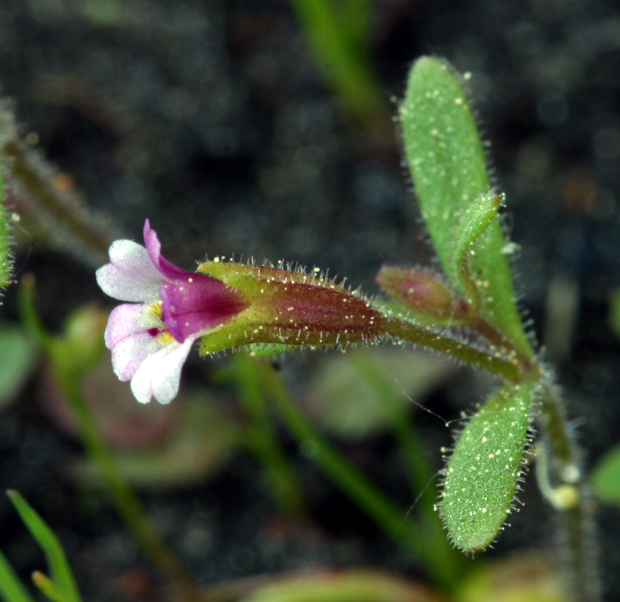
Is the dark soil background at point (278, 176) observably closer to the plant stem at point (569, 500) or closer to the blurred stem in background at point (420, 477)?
the blurred stem in background at point (420, 477)

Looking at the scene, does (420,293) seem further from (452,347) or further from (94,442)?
(94,442)

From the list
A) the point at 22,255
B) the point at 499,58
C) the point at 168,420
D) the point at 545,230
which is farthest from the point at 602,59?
the point at 22,255

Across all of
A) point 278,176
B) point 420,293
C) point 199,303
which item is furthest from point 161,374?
point 278,176

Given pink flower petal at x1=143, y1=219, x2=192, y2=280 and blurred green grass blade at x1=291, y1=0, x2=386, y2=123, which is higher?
blurred green grass blade at x1=291, y1=0, x2=386, y2=123

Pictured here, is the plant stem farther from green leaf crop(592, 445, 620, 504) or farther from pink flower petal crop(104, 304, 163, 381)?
pink flower petal crop(104, 304, 163, 381)

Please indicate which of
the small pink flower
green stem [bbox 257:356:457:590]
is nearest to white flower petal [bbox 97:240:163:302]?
the small pink flower

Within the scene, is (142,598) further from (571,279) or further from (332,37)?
(332,37)
